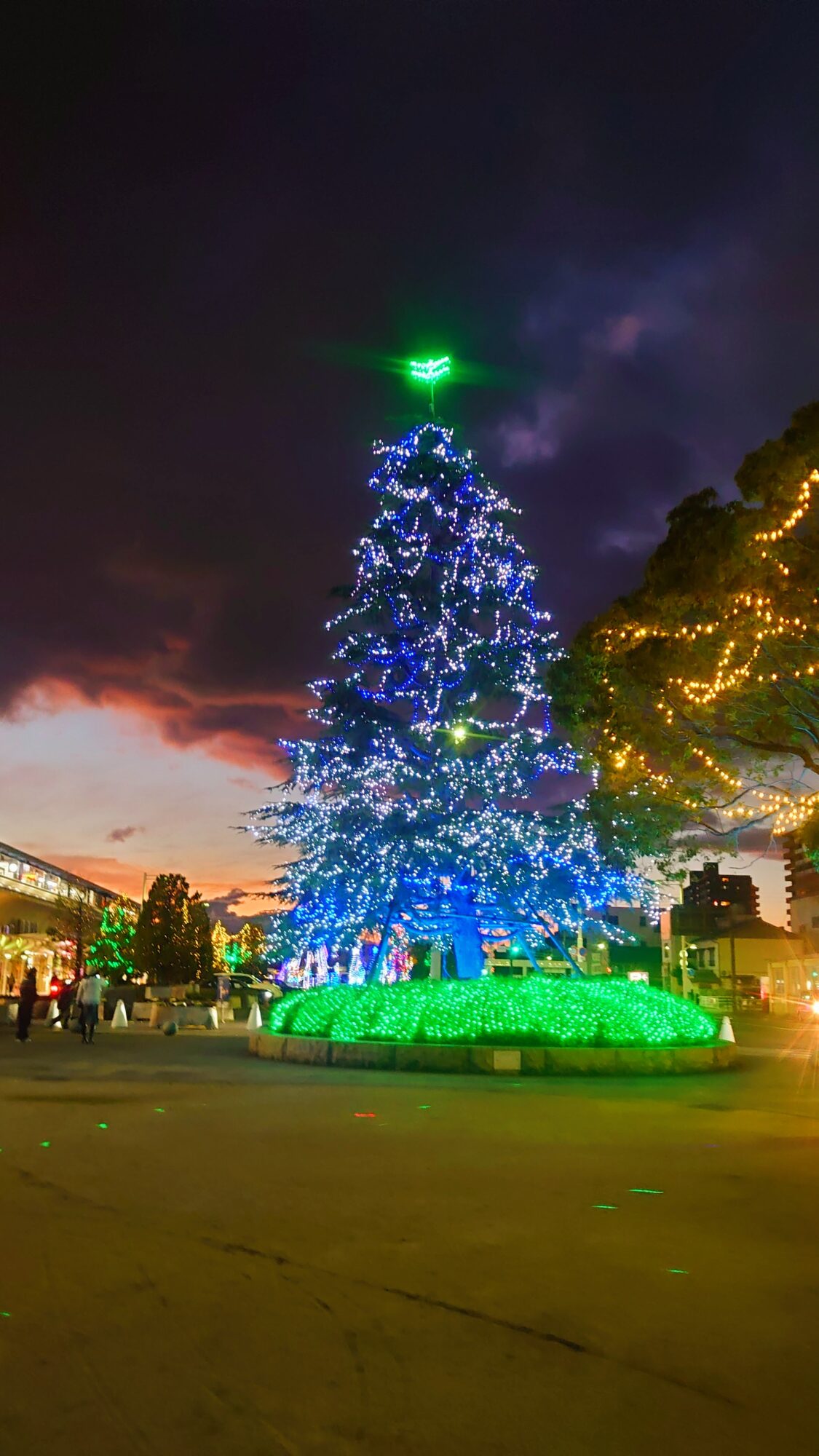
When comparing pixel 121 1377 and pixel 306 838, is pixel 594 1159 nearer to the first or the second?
pixel 121 1377

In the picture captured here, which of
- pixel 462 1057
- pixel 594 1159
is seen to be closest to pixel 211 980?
pixel 462 1057

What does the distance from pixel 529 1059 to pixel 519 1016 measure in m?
1.13

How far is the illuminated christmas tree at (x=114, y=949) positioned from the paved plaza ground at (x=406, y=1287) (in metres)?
34.0

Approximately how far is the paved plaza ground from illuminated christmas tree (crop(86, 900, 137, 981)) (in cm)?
3404

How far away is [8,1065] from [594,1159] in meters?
11.5

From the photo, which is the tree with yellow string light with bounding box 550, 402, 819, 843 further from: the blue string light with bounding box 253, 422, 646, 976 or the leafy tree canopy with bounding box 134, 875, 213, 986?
the leafy tree canopy with bounding box 134, 875, 213, 986

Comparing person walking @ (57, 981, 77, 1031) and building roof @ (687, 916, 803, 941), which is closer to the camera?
person walking @ (57, 981, 77, 1031)

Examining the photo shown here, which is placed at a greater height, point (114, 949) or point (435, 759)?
point (435, 759)

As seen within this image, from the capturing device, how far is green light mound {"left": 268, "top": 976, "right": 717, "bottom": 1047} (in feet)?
53.0

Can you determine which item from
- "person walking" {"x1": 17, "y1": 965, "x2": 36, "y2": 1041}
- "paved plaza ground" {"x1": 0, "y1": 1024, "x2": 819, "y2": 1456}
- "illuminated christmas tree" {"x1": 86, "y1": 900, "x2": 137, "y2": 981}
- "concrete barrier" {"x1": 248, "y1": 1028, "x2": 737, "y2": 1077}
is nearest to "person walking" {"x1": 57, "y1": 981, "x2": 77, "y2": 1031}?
"person walking" {"x1": 17, "y1": 965, "x2": 36, "y2": 1041}

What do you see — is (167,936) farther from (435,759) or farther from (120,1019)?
(435,759)

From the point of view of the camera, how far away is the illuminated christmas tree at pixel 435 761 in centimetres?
2283

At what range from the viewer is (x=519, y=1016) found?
1631cm

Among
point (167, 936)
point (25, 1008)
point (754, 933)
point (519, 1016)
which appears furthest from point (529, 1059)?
point (754, 933)
